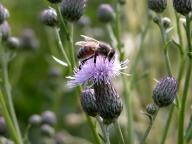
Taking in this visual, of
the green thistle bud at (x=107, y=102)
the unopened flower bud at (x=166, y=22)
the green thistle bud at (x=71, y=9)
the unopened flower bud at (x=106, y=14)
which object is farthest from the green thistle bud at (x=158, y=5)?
the unopened flower bud at (x=106, y=14)

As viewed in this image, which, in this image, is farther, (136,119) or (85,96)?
(136,119)

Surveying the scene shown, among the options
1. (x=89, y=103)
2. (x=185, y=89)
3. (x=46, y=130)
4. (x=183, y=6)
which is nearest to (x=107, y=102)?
(x=89, y=103)

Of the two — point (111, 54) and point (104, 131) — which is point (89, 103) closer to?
point (104, 131)

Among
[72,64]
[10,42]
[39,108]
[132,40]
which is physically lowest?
[39,108]

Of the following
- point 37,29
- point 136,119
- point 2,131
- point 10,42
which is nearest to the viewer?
point 2,131

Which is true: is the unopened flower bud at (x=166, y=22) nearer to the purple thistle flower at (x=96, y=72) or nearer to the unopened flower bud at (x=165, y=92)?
the unopened flower bud at (x=165, y=92)

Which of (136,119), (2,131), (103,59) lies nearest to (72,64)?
(103,59)

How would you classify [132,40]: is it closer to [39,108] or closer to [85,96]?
[39,108]
